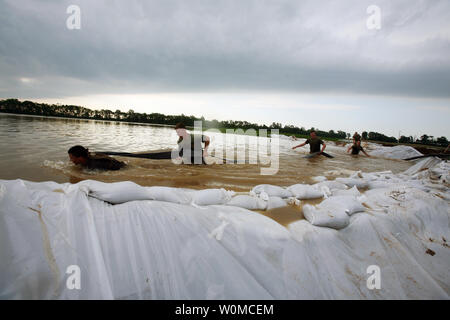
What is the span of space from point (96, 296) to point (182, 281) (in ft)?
1.63

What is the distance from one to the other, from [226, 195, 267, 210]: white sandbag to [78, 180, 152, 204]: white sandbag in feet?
3.48

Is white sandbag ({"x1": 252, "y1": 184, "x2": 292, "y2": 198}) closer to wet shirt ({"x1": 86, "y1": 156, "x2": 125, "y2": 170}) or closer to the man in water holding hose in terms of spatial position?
the man in water holding hose

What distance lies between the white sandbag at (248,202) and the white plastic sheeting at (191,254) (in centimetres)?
52

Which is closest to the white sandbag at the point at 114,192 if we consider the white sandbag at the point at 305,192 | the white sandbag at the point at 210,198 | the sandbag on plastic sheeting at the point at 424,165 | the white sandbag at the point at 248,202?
the white sandbag at the point at 210,198

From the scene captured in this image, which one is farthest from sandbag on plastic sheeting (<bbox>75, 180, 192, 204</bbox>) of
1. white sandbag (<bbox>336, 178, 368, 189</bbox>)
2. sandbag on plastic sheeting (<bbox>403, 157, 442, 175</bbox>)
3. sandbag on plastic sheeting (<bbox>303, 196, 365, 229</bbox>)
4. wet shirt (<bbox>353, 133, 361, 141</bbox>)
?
wet shirt (<bbox>353, 133, 361, 141</bbox>)

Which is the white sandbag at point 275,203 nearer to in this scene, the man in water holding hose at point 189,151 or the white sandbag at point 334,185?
the white sandbag at point 334,185

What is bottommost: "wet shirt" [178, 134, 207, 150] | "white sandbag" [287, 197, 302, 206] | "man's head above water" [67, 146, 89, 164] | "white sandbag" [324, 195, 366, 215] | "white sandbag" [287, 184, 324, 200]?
"white sandbag" [287, 197, 302, 206]

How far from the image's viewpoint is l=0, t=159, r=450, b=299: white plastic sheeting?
3.66 ft

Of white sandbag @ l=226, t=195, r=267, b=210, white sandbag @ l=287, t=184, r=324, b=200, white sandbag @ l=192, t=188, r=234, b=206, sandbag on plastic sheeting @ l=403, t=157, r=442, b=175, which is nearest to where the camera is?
white sandbag @ l=192, t=188, r=234, b=206

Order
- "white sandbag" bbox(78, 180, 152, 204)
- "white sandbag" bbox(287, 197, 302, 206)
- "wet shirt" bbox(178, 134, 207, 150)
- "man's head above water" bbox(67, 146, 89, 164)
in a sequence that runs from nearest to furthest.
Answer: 1. "white sandbag" bbox(78, 180, 152, 204)
2. "white sandbag" bbox(287, 197, 302, 206)
3. "man's head above water" bbox(67, 146, 89, 164)
4. "wet shirt" bbox(178, 134, 207, 150)

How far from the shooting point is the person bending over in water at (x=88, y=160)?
4068 mm

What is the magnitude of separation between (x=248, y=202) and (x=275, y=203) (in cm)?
47

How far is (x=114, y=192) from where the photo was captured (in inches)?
74.0

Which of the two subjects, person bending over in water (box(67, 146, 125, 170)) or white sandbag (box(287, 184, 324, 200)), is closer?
white sandbag (box(287, 184, 324, 200))
